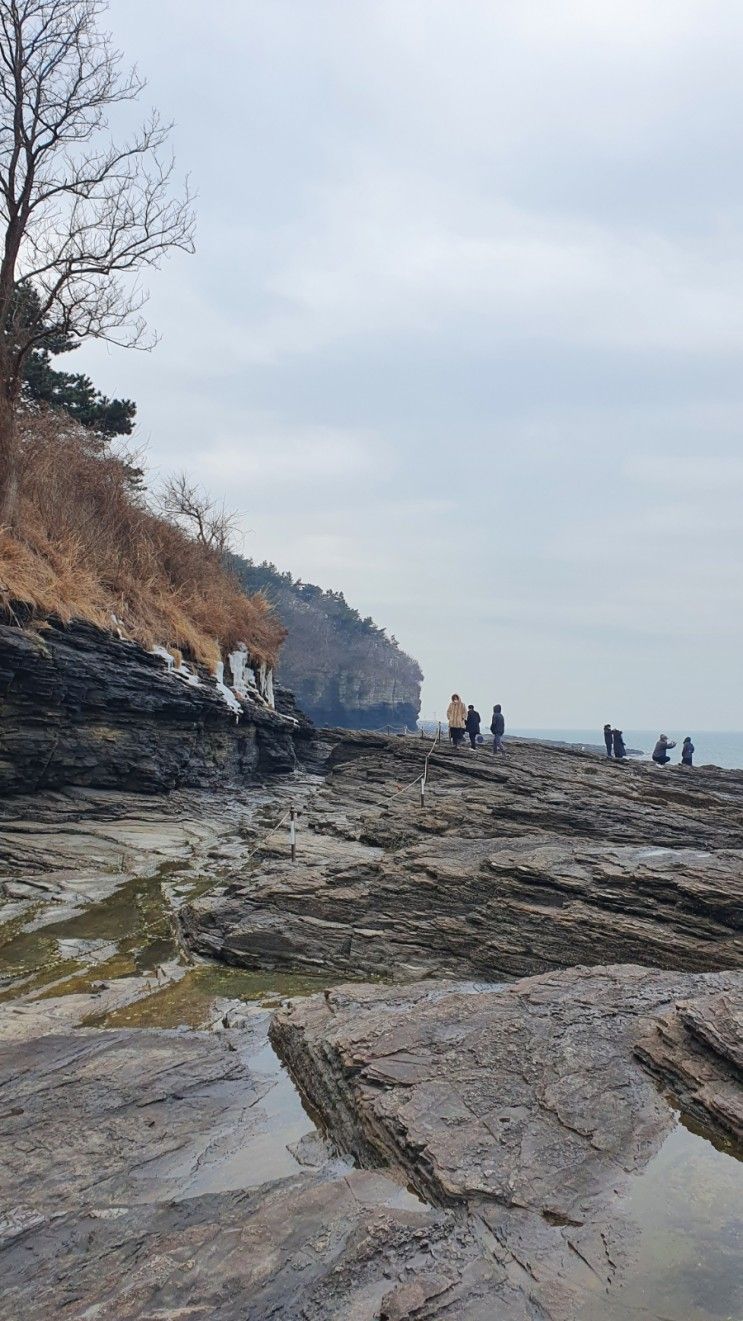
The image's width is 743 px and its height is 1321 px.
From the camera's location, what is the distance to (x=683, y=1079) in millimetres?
5074

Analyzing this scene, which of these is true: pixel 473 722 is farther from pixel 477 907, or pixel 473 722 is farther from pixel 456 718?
pixel 477 907

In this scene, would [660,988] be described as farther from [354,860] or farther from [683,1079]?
[354,860]

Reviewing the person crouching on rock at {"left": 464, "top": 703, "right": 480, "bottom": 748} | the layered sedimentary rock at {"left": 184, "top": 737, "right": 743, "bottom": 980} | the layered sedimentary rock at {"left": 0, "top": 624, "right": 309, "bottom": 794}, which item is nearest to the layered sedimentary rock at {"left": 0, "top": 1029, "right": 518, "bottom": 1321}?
the layered sedimentary rock at {"left": 184, "top": 737, "right": 743, "bottom": 980}

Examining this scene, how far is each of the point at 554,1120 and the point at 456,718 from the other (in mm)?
19654

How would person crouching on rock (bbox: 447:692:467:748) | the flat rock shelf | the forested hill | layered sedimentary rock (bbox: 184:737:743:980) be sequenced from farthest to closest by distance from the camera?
the forested hill → person crouching on rock (bbox: 447:692:467:748) → layered sedimentary rock (bbox: 184:737:743:980) → the flat rock shelf

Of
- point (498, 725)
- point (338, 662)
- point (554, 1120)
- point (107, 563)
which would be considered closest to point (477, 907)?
point (554, 1120)

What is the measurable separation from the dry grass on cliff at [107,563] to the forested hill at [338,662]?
6338cm

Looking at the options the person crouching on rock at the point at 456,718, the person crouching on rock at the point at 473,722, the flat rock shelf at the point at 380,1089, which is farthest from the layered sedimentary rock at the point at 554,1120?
the person crouching on rock at the point at 473,722

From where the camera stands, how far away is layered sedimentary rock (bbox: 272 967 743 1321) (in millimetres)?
3486

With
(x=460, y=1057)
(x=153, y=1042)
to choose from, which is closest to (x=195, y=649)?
(x=153, y=1042)

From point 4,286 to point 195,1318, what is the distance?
2020 centimetres

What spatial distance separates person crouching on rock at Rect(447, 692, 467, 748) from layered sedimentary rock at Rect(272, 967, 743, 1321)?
17174 mm

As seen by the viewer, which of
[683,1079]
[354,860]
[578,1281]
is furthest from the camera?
[354,860]

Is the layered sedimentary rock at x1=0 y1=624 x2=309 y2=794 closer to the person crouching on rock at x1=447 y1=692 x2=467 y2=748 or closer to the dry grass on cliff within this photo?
the dry grass on cliff
